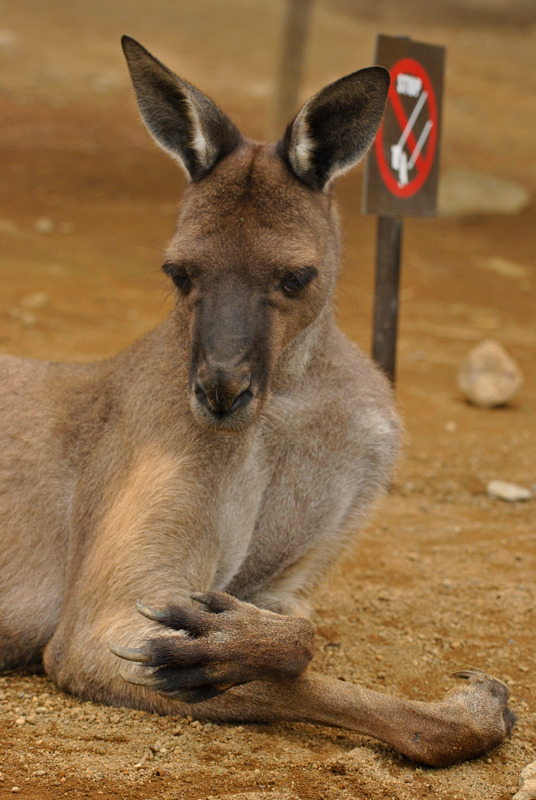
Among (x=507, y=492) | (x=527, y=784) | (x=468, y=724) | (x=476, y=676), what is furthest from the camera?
(x=507, y=492)

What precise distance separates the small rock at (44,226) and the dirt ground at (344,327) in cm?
3

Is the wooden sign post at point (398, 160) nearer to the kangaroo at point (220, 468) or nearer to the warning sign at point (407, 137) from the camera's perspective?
the warning sign at point (407, 137)

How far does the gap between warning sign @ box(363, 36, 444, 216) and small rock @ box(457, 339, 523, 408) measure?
2628mm

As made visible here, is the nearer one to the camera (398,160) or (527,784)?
(527,784)

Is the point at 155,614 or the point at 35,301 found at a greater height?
the point at 35,301

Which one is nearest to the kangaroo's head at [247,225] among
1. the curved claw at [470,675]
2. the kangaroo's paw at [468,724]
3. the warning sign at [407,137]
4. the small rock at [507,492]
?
the kangaroo's paw at [468,724]

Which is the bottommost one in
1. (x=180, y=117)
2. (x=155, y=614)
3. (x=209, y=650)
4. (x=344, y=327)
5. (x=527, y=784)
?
(x=527, y=784)

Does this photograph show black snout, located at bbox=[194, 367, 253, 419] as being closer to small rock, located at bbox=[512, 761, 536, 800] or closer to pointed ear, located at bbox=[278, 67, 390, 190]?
pointed ear, located at bbox=[278, 67, 390, 190]

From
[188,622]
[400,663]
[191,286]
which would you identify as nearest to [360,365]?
[191,286]

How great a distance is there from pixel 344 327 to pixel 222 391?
7843 mm

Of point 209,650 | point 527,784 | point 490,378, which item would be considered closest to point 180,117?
point 209,650

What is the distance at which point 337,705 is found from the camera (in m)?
3.38

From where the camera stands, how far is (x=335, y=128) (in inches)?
144

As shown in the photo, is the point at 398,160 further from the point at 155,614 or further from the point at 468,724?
the point at 155,614
